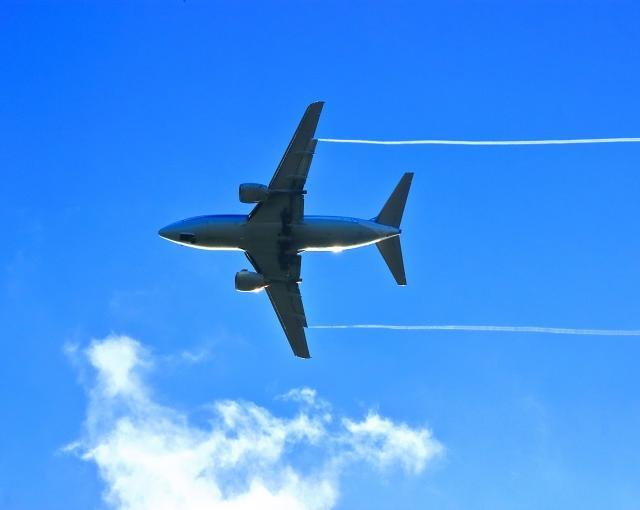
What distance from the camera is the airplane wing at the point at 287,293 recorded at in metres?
49.9

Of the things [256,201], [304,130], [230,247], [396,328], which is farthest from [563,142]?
[230,247]

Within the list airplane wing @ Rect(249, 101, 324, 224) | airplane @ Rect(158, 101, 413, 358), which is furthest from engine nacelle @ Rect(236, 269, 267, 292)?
airplane wing @ Rect(249, 101, 324, 224)

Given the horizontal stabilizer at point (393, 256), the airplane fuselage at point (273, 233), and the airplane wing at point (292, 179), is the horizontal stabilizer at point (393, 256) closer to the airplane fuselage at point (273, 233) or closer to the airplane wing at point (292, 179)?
the airplane fuselage at point (273, 233)

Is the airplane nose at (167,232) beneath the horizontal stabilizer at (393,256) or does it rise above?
beneath

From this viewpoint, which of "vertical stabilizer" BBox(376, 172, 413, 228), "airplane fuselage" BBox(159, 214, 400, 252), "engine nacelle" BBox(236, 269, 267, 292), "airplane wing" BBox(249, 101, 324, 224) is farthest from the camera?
"engine nacelle" BBox(236, 269, 267, 292)

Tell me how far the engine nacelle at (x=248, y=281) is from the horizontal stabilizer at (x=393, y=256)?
914 centimetres

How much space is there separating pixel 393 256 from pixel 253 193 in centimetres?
1111

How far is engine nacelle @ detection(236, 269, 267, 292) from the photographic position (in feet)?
162

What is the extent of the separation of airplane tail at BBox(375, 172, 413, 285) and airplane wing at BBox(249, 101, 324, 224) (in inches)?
244

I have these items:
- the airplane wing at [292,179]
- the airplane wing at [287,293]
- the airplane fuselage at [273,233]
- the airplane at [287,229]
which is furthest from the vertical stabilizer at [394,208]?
the airplane wing at [287,293]

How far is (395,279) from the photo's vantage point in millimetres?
48875

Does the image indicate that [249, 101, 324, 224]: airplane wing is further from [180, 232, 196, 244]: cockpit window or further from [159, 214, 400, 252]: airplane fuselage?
[180, 232, 196, 244]: cockpit window

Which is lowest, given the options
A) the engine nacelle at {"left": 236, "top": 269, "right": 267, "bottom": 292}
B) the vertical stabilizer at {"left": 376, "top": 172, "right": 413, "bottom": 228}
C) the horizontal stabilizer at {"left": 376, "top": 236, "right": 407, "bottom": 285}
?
the engine nacelle at {"left": 236, "top": 269, "right": 267, "bottom": 292}

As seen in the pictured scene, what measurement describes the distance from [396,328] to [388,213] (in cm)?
1688
